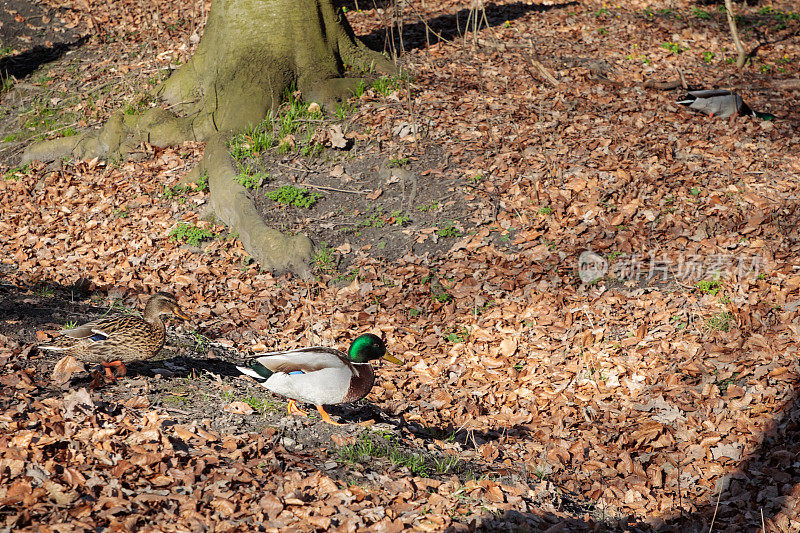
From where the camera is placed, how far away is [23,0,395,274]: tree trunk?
9.25 m

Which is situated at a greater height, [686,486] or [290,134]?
[290,134]

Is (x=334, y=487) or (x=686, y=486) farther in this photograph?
(x=686, y=486)

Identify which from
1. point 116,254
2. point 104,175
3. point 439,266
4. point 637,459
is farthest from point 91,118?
point 637,459

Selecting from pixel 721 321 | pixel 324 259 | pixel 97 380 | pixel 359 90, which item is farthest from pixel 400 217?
pixel 97 380

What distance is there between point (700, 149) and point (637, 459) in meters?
4.92

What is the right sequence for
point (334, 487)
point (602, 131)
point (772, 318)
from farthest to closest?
point (602, 131)
point (772, 318)
point (334, 487)

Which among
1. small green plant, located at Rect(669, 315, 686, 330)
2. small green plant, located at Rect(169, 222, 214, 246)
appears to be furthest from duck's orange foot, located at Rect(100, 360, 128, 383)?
small green plant, located at Rect(669, 315, 686, 330)

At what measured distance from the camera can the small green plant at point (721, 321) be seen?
19.1ft

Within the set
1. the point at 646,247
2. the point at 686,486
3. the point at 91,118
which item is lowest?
the point at 686,486

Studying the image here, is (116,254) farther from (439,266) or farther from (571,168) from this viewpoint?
(571,168)

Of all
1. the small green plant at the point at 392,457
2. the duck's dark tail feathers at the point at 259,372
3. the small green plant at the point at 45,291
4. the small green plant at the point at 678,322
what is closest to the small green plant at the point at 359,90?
the small green plant at the point at 45,291

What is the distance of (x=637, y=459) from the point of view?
492 centimetres

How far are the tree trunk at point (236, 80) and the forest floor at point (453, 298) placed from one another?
32 cm

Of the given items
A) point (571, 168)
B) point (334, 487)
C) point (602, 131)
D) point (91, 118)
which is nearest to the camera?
point (334, 487)
